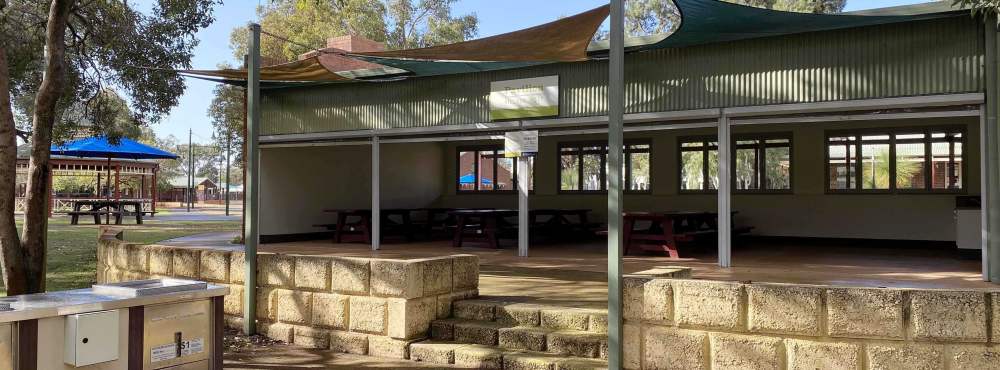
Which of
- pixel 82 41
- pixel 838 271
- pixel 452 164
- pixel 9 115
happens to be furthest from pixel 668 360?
pixel 452 164

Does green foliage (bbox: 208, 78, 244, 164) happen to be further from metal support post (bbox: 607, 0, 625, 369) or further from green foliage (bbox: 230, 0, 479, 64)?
metal support post (bbox: 607, 0, 625, 369)

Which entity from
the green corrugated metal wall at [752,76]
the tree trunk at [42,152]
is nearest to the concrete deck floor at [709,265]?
the green corrugated metal wall at [752,76]

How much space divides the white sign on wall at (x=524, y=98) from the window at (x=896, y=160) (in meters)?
5.54

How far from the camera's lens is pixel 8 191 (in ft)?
19.6

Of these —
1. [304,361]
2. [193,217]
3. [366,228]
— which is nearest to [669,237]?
[366,228]

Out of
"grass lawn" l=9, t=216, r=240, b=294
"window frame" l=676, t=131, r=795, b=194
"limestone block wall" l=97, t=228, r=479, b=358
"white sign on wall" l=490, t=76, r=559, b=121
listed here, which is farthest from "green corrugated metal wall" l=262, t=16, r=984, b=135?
"grass lawn" l=9, t=216, r=240, b=294

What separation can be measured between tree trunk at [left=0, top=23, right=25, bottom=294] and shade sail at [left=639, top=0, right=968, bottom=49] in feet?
19.1

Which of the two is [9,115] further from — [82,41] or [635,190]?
[635,190]

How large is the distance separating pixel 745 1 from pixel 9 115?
2449 cm

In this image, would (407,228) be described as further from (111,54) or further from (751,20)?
(751,20)

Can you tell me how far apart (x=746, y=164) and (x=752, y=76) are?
5.21 metres

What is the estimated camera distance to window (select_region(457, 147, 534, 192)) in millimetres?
16062

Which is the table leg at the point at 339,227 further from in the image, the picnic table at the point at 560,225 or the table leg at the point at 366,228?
the picnic table at the point at 560,225

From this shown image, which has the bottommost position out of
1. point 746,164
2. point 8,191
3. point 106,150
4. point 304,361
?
point 304,361
